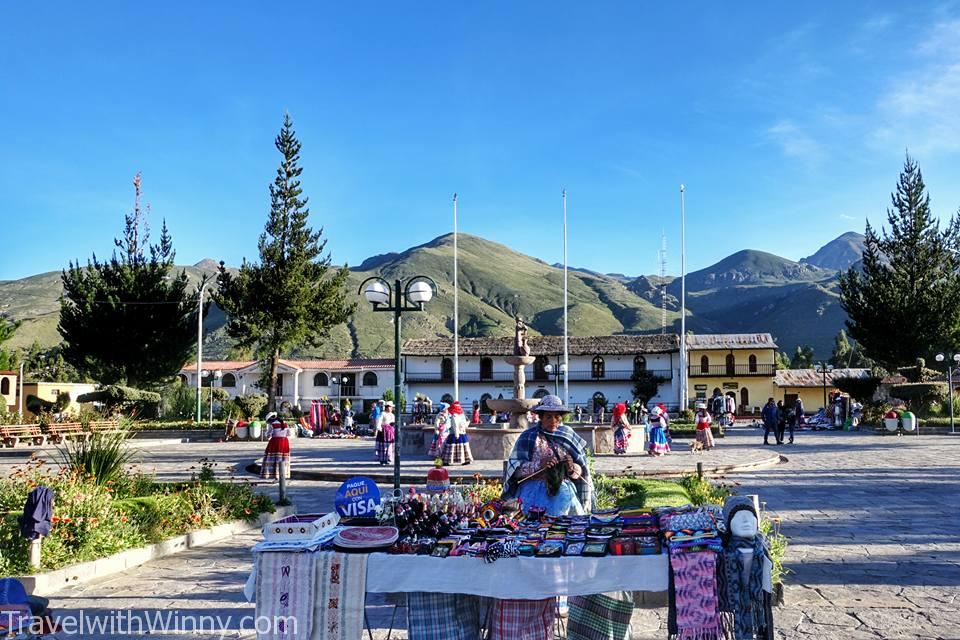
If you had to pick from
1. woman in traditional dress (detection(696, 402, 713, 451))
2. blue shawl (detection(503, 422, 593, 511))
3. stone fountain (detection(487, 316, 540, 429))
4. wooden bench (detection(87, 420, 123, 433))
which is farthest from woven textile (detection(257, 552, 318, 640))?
woman in traditional dress (detection(696, 402, 713, 451))

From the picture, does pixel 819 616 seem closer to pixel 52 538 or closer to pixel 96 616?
pixel 96 616

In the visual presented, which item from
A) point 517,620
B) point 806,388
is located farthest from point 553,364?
point 517,620

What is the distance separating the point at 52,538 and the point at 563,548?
519 centimetres

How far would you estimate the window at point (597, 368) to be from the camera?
55.1 meters

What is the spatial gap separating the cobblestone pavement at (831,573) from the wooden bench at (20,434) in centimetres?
1604

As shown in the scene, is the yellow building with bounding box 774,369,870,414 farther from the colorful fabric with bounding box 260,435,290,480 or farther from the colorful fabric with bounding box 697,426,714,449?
the colorful fabric with bounding box 260,435,290,480

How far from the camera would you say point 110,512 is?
7566 millimetres

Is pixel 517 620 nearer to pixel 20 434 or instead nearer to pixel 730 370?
pixel 20 434

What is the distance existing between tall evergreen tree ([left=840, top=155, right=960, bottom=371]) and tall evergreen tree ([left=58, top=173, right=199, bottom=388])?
35.6m

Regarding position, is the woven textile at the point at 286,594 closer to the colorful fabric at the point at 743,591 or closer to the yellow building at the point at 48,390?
the colorful fabric at the point at 743,591

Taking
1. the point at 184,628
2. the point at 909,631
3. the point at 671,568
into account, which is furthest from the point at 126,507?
the point at 909,631

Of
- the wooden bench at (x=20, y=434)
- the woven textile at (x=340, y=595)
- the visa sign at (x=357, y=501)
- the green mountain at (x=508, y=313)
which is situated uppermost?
the green mountain at (x=508, y=313)

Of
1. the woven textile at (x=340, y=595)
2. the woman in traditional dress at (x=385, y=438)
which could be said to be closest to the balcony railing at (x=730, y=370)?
the woman in traditional dress at (x=385, y=438)

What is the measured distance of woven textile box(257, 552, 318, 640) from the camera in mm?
4098
